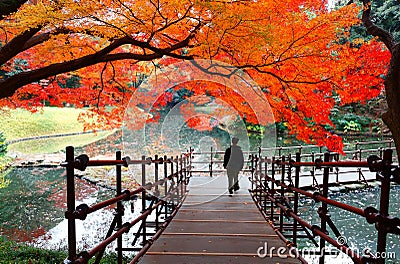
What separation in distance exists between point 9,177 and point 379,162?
64.4ft

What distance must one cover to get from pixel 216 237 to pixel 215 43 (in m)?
3.47

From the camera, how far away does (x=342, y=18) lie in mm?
6379

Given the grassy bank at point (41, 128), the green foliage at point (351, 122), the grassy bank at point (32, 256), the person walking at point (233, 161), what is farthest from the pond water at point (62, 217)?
the green foliage at point (351, 122)

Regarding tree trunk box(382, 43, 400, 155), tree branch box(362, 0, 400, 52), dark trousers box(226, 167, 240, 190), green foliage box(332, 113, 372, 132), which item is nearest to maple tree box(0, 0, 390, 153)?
tree branch box(362, 0, 400, 52)

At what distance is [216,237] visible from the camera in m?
4.33

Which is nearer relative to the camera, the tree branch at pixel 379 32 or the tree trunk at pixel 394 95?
the tree trunk at pixel 394 95

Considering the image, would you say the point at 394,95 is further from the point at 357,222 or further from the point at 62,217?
the point at 62,217

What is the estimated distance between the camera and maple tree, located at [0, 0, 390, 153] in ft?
16.7

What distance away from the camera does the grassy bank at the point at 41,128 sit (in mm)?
26141

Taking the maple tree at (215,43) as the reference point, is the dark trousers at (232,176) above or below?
below

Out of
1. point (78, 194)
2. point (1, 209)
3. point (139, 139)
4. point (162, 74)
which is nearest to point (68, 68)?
point (162, 74)

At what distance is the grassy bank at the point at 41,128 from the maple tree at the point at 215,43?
1910 cm

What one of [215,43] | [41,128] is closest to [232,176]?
[215,43]

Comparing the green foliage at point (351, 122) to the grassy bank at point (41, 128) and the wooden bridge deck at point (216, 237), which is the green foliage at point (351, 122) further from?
the grassy bank at point (41, 128)
